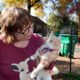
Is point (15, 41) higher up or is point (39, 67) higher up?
point (15, 41)

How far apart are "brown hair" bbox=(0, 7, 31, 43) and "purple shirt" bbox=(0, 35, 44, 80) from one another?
8 cm

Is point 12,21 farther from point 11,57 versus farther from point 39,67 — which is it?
point 39,67

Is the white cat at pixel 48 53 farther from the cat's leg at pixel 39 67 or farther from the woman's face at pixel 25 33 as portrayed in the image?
the woman's face at pixel 25 33

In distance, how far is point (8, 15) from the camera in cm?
261

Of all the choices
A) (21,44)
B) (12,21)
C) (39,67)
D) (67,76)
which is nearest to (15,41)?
(21,44)

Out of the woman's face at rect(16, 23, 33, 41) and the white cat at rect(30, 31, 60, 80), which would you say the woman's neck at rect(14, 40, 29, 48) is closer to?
the woman's face at rect(16, 23, 33, 41)

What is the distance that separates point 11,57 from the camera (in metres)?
2.69

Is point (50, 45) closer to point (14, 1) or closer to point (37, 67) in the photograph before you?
point (37, 67)

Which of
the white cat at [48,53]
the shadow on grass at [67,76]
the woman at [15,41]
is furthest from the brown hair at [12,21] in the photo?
the shadow on grass at [67,76]

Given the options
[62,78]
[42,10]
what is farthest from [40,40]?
[42,10]

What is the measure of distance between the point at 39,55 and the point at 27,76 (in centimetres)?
18

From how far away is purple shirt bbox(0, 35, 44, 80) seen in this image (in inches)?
105

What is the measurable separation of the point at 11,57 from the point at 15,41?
0.13 m

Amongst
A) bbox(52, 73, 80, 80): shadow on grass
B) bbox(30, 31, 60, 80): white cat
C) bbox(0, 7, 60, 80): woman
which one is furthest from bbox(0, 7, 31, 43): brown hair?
bbox(52, 73, 80, 80): shadow on grass
